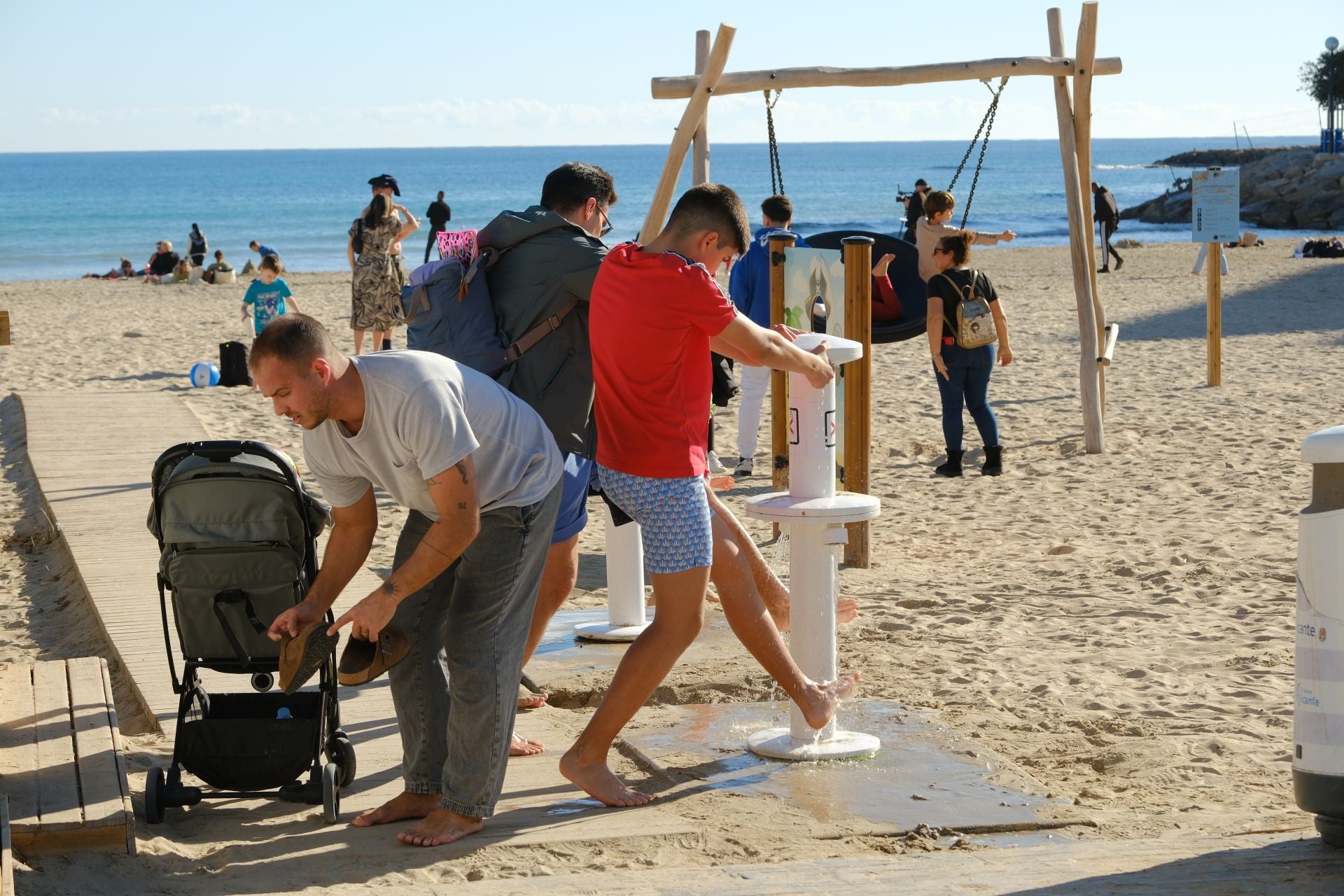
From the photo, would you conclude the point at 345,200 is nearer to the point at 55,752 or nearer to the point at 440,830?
the point at 55,752

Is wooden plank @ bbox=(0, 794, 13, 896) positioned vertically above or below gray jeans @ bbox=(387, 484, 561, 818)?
below

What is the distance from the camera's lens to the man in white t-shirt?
3455mm

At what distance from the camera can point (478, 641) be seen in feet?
12.3

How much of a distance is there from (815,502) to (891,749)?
0.90 metres

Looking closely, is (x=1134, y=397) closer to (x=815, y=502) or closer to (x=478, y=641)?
(x=815, y=502)

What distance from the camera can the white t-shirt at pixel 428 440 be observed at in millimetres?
3461

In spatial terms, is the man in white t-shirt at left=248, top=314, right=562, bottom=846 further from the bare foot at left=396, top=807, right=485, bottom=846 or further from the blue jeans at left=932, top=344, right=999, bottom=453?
the blue jeans at left=932, top=344, right=999, bottom=453

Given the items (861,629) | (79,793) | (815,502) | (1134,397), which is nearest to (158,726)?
(79,793)

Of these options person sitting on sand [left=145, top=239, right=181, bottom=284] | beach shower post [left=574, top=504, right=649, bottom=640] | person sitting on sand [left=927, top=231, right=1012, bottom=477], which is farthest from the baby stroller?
person sitting on sand [left=145, top=239, right=181, bottom=284]

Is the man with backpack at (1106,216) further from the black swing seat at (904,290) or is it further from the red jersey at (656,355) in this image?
the red jersey at (656,355)

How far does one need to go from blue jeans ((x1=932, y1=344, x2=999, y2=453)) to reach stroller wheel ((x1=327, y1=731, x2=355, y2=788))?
19.3ft

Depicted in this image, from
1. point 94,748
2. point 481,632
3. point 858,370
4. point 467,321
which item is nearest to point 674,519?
point 481,632

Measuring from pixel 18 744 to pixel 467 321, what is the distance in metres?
1.81

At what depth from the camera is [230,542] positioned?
397cm
